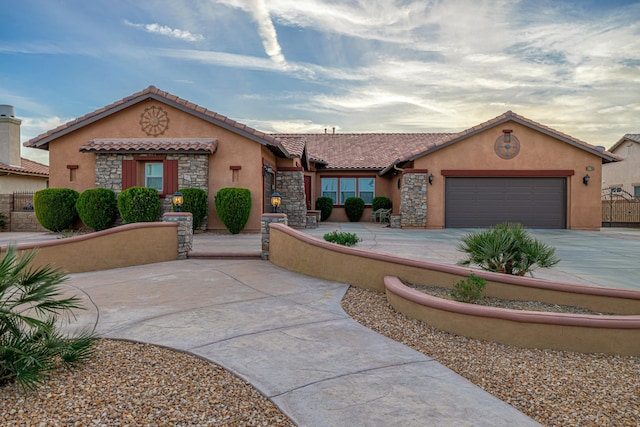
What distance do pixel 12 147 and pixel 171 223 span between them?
19360 millimetres

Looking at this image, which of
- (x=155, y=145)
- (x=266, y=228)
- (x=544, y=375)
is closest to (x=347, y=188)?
(x=155, y=145)

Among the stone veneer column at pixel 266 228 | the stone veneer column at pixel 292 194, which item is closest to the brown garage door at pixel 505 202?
the stone veneer column at pixel 292 194

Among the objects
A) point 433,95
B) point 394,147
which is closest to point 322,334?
point 433,95

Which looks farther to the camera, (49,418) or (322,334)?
(322,334)

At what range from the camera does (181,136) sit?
49.3 ft

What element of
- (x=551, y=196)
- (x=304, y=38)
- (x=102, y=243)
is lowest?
(x=102, y=243)

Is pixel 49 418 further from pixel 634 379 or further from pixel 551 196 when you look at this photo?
pixel 551 196

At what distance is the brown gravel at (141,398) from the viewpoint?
8.70 feet

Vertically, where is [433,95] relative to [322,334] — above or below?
above

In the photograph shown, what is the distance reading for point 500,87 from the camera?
1712 cm

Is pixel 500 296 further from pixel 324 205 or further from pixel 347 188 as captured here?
pixel 347 188

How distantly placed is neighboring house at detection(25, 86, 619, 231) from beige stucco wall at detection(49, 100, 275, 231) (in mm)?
38

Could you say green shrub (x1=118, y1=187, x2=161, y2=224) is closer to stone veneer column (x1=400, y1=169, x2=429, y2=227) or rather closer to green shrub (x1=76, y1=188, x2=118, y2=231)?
green shrub (x1=76, y1=188, x2=118, y2=231)

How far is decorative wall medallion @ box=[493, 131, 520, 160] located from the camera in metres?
17.6
